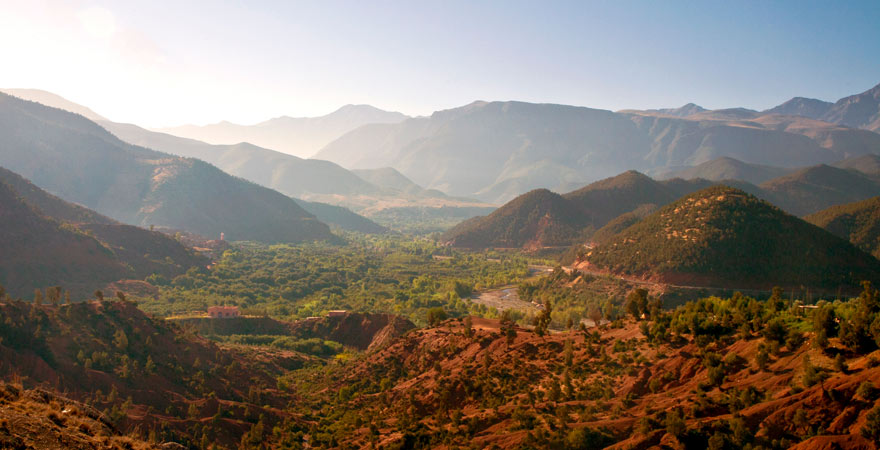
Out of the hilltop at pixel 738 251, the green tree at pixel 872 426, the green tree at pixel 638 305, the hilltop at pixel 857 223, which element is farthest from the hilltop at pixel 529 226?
the green tree at pixel 872 426

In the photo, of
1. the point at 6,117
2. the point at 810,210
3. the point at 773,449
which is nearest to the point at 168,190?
the point at 6,117

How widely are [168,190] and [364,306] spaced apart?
444 feet

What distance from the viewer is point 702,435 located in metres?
22.0

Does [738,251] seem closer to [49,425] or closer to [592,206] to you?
[49,425]

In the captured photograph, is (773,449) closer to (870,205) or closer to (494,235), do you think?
(870,205)

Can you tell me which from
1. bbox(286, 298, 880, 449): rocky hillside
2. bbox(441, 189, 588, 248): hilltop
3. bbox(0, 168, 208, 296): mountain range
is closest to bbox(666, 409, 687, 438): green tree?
bbox(286, 298, 880, 449): rocky hillside

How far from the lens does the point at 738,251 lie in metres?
76.6

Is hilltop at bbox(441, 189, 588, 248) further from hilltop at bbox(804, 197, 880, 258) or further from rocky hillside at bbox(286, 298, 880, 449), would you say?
rocky hillside at bbox(286, 298, 880, 449)

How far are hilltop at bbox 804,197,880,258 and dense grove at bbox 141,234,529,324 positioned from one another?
210 feet

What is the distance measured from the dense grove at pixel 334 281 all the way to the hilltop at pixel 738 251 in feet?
98.6

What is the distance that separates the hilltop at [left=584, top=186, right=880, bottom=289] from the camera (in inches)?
2840

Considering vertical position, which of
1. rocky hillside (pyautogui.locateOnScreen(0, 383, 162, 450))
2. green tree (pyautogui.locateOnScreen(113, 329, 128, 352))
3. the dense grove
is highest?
rocky hillside (pyautogui.locateOnScreen(0, 383, 162, 450))

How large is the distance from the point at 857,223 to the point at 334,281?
111261 mm

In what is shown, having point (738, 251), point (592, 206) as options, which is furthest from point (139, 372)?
point (592, 206)
